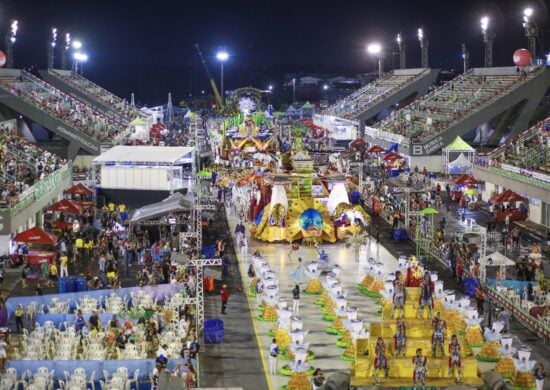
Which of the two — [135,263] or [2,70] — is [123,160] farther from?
[2,70]

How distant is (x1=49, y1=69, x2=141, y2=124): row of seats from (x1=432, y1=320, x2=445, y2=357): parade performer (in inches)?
2522

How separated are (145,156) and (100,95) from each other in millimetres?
39825

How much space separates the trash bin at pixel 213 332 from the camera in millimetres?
27938

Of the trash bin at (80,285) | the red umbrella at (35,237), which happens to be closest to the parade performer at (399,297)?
the trash bin at (80,285)

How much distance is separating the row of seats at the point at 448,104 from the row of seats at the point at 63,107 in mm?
19963

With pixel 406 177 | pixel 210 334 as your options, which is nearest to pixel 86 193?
pixel 406 177

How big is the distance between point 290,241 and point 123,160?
1189 cm

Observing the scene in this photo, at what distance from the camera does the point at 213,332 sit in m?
28.0

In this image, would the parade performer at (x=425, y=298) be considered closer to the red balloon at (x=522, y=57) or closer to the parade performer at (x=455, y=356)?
the parade performer at (x=455, y=356)

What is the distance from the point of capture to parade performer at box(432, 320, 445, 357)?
23344 millimetres

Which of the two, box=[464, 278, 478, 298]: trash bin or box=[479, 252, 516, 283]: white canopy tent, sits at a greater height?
box=[479, 252, 516, 283]: white canopy tent

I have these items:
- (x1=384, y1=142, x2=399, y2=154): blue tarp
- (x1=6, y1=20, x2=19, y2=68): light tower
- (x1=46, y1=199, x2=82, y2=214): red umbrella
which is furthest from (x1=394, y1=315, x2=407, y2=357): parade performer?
(x1=6, y1=20, x2=19, y2=68): light tower

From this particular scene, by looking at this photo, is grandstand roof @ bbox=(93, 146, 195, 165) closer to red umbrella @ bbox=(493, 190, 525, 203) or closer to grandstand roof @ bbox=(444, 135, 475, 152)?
red umbrella @ bbox=(493, 190, 525, 203)

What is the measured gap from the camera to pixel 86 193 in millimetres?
48531
